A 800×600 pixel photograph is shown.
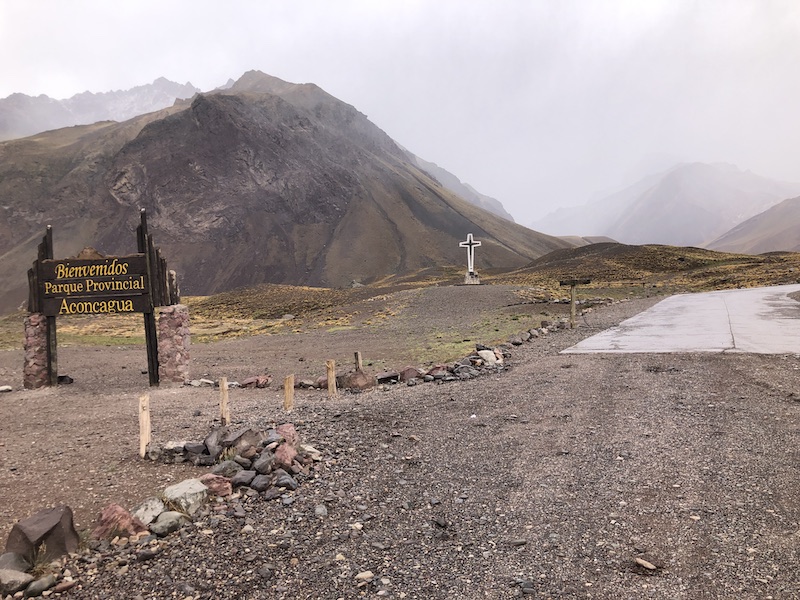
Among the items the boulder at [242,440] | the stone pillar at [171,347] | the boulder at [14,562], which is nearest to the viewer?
Result: the boulder at [14,562]

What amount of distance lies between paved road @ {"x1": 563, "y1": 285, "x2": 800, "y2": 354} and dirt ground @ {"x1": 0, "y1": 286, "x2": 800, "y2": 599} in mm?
2299

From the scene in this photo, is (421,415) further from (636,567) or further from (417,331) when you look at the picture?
(417,331)

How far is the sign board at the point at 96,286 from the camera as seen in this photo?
14352 mm

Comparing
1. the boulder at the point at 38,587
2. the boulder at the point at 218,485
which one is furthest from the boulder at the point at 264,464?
the boulder at the point at 38,587

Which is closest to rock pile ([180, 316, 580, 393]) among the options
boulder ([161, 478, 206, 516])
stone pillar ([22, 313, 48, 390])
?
stone pillar ([22, 313, 48, 390])

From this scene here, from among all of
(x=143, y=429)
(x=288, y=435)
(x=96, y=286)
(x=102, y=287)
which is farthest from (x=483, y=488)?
(x=96, y=286)

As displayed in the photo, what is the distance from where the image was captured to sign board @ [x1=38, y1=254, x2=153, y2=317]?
14.4m

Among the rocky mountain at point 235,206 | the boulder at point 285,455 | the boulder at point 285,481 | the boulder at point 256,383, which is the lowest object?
the boulder at point 256,383

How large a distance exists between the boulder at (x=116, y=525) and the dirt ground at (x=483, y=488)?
0.26 meters

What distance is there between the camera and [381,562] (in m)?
4.73

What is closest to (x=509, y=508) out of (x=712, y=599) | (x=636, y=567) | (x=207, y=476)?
(x=636, y=567)

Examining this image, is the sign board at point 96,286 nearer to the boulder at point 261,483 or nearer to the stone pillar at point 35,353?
the stone pillar at point 35,353

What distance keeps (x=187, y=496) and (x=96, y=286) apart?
1114 cm

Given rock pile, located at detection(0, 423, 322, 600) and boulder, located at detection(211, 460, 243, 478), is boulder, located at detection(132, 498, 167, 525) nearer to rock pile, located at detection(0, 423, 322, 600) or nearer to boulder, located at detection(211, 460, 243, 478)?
rock pile, located at detection(0, 423, 322, 600)
